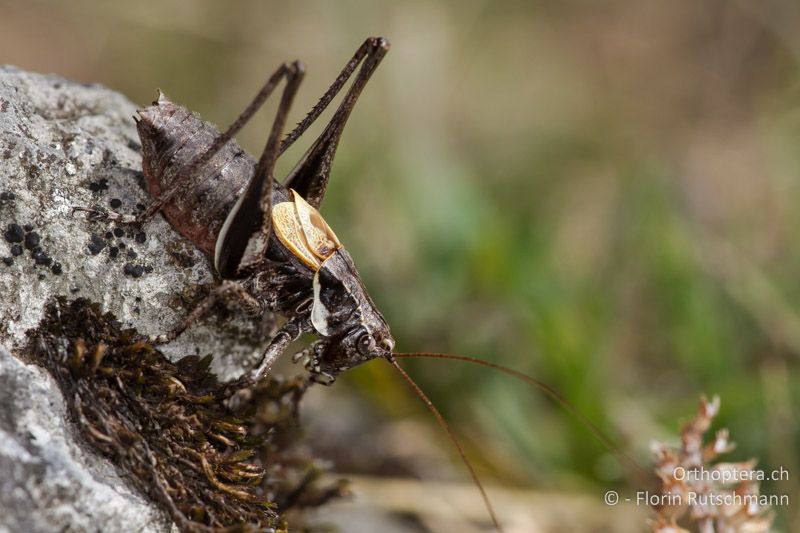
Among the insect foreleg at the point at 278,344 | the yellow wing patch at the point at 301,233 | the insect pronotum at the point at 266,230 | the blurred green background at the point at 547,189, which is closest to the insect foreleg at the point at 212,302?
the insect pronotum at the point at 266,230

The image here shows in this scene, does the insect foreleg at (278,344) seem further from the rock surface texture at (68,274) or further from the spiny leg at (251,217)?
the spiny leg at (251,217)

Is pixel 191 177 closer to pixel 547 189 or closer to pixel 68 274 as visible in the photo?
pixel 68 274

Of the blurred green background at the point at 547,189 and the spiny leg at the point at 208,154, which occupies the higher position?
the blurred green background at the point at 547,189

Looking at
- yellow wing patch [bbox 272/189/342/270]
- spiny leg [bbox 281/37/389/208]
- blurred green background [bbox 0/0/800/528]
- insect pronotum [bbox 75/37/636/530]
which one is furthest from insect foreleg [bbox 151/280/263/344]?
blurred green background [bbox 0/0/800/528]

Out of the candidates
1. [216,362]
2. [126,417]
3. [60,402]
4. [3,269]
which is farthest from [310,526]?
[3,269]

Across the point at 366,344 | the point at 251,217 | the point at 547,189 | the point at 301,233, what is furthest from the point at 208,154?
the point at 547,189

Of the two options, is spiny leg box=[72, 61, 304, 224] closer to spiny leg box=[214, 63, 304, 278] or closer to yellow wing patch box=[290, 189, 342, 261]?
spiny leg box=[214, 63, 304, 278]

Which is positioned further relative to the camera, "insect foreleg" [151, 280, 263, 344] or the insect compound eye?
the insect compound eye
